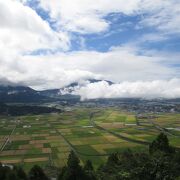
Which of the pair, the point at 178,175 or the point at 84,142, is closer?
the point at 178,175

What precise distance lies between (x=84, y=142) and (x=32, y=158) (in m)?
24.3

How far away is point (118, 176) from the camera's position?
26.5 m

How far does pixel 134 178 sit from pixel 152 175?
4.67 ft

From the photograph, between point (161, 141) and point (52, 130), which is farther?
point (52, 130)

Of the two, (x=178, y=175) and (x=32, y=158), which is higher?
(x=178, y=175)

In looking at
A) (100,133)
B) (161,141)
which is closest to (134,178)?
(161,141)

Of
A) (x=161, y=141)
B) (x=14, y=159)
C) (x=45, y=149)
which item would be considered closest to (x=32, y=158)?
(x=14, y=159)

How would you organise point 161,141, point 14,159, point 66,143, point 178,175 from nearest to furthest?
point 178,175 < point 161,141 < point 14,159 < point 66,143

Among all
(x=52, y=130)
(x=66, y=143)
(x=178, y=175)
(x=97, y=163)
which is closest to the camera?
(x=178, y=175)

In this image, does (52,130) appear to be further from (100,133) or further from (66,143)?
(66,143)

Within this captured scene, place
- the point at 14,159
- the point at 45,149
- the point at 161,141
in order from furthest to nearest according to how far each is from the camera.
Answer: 1. the point at 45,149
2. the point at 14,159
3. the point at 161,141

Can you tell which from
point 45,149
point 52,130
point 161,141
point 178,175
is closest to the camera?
point 178,175

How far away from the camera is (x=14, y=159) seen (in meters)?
73.4

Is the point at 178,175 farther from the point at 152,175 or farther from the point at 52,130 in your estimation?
the point at 52,130
